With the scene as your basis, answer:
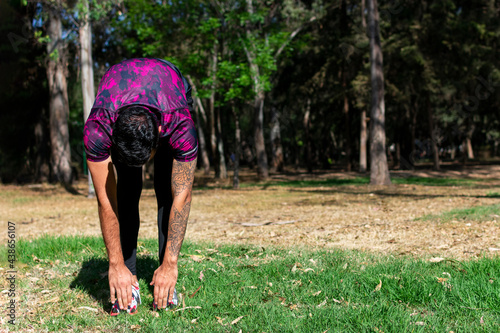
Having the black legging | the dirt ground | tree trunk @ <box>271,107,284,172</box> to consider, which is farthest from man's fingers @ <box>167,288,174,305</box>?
tree trunk @ <box>271,107,284,172</box>

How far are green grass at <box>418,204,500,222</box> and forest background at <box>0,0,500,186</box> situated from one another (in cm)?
811

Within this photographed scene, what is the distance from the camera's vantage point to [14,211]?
12344mm

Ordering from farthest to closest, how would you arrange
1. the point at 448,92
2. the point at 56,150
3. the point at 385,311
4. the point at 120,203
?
the point at 448,92 → the point at 56,150 → the point at 120,203 → the point at 385,311

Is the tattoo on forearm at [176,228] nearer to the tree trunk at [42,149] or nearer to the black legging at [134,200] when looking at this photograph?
the black legging at [134,200]

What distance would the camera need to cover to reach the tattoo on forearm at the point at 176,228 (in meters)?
3.28

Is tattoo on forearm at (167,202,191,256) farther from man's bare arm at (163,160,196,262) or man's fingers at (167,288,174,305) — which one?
man's fingers at (167,288,174,305)

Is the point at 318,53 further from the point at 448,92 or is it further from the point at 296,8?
the point at 448,92

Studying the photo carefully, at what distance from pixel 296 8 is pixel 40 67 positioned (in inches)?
566

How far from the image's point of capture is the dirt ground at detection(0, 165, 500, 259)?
5988mm

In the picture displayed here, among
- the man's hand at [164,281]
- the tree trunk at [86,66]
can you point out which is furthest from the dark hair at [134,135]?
the tree trunk at [86,66]

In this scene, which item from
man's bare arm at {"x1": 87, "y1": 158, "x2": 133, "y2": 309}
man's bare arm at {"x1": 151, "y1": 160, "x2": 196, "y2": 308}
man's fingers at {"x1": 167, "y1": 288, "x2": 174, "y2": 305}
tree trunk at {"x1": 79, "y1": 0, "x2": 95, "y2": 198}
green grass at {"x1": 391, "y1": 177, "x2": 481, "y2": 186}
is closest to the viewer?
man's bare arm at {"x1": 87, "y1": 158, "x2": 133, "y2": 309}

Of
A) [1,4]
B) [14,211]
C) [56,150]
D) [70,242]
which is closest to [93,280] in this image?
[70,242]

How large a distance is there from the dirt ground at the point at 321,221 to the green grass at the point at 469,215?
6.4 inches

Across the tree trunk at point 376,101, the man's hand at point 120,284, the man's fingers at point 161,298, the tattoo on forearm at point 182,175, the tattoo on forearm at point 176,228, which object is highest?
the tree trunk at point 376,101
